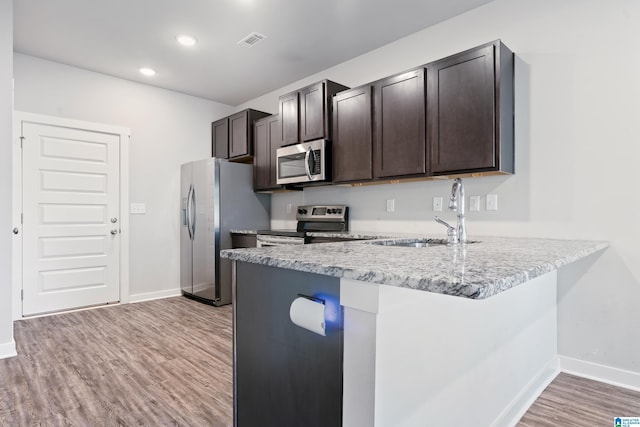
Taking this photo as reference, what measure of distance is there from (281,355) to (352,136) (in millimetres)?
2394

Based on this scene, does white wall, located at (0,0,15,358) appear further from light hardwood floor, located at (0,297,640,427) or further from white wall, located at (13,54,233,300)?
white wall, located at (13,54,233,300)

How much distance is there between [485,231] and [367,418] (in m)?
2.14

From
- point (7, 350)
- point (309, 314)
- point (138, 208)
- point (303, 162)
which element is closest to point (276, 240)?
point (303, 162)

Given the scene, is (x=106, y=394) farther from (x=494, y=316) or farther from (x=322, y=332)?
(x=494, y=316)

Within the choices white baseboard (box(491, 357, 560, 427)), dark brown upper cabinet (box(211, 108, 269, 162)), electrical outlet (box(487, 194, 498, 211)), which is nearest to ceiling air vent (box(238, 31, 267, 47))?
dark brown upper cabinet (box(211, 108, 269, 162))

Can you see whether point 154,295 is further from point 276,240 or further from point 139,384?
point 139,384

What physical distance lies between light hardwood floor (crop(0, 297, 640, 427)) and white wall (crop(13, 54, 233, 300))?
1333 mm

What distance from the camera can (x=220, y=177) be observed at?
4.16m

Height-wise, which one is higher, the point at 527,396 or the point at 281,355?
the point at 281,355

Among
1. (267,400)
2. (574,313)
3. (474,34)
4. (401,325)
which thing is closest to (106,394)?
(267,400)

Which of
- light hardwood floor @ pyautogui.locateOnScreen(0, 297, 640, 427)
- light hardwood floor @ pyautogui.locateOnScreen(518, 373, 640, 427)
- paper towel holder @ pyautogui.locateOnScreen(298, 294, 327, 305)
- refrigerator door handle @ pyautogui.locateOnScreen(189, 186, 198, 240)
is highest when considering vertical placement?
refrigerator door handle @ pyautogui.locateOnScreen(189, 186, 198, 240)

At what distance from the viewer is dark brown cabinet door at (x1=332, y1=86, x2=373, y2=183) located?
319cm

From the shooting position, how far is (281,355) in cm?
129

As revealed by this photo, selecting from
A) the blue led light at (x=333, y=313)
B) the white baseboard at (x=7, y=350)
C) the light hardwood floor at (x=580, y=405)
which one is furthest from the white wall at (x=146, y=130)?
the light hardwood floor at (x=580, y=405)
